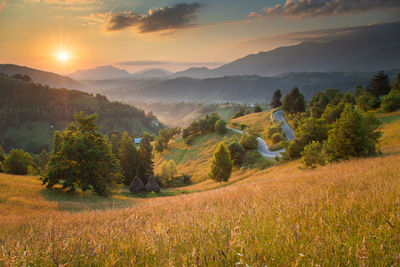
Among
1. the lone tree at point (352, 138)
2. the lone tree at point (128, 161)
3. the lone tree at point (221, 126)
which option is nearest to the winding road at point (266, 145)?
the lone tree at point (221, 126)

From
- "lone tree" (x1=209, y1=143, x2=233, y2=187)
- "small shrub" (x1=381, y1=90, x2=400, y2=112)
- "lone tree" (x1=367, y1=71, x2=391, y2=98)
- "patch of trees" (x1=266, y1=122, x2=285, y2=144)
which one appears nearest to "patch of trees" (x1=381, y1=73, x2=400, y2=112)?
"small shrub" (x1=381, y1=90, x2=400, y2=112)

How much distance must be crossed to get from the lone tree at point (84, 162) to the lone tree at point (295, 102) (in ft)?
225

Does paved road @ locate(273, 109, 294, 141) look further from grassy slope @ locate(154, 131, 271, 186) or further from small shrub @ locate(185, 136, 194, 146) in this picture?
small shrub @ locate(185, 136, 194, 146)

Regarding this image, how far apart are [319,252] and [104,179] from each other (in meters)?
26.3

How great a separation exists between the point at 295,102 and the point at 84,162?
7202 centimetres

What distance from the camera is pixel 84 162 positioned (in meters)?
23.2

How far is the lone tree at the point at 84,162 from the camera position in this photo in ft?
70.9

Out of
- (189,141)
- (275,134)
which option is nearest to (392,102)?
(275,134)

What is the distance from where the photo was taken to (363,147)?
1895cm

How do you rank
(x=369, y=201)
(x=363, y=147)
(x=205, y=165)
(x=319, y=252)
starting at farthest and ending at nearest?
(x=205, y=165) → (x=363, y=147) → (x=369, y=201) → (x=319, y=252)

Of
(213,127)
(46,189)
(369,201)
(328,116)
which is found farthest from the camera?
(213,127)

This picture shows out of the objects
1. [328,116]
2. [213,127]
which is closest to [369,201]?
[328,116]

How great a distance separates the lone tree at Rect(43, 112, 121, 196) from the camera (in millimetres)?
21602

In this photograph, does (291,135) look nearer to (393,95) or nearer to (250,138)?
(250,138)
